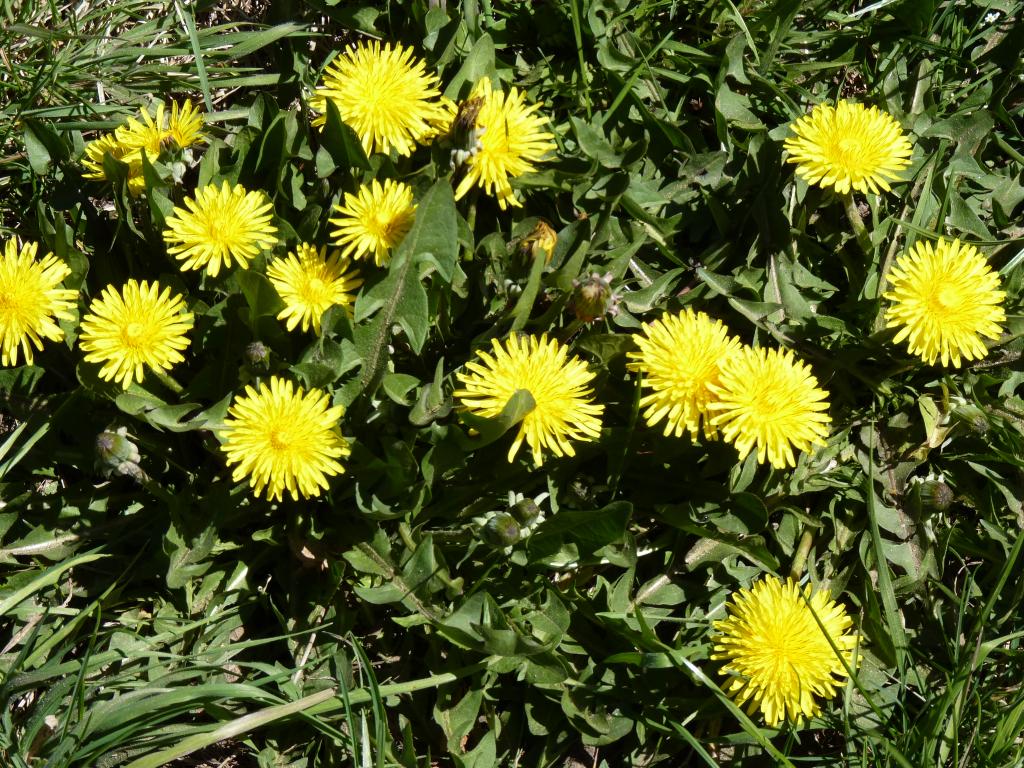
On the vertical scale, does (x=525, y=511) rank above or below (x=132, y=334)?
below

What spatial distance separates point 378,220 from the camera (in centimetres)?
235

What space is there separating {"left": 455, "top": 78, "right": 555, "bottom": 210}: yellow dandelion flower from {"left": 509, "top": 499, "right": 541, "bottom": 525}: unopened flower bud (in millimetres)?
774

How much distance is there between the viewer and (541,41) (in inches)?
116

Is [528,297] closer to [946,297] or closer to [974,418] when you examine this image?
[946,297]

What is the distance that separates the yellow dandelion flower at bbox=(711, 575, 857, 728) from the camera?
2279 mm

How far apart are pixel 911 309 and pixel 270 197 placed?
1.76 meters

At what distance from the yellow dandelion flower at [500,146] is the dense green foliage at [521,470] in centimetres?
12

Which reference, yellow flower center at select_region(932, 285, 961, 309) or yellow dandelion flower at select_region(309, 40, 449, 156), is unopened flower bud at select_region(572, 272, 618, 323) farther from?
yellow flower center at select_region(932, 285, 961, 309)

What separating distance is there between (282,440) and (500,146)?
36.1 inches

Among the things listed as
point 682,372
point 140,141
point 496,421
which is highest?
point 140,141

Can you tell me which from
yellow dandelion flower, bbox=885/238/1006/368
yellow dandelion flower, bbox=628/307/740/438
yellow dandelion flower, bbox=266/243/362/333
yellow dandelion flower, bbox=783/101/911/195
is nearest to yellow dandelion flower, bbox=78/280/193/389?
yellow dandelion flower, bbox=266/243/362/333

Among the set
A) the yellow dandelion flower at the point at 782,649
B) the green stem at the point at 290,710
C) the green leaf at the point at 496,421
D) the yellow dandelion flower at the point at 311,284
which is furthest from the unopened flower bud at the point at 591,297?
the green stem at the point at 290,710

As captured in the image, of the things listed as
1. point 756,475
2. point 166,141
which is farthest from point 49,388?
point 756,475

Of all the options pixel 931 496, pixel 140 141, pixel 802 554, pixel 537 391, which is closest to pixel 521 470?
pixel 537 391
